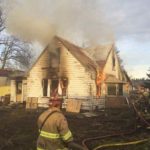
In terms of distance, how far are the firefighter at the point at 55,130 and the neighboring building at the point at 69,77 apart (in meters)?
20.6

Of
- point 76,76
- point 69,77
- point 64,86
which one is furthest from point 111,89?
point 64,86

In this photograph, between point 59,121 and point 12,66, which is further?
point 12,66

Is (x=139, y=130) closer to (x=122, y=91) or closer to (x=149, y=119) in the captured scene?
(x=149, y=119)

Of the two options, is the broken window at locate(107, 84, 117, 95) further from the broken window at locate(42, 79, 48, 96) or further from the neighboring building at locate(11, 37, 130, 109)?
the broken window at locate(42, 79, 48, 96)

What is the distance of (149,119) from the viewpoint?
14.7 meters

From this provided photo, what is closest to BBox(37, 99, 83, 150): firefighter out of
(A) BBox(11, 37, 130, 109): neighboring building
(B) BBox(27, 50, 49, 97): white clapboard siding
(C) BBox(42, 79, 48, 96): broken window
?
(A) BBox(11, 37, 130, 109): neighboring building

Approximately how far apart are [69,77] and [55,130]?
2340 centimetres

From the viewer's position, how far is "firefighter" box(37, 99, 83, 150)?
17.7 feet

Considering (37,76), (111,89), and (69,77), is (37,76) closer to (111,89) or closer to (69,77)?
(69,77)

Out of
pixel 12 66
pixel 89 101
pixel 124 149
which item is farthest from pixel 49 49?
pixel 12 66

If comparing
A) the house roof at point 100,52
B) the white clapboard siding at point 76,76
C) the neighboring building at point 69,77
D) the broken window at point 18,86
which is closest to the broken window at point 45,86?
the neighboring building at point 69,77

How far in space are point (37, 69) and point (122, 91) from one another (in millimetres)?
8515

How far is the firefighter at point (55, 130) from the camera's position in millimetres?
5387

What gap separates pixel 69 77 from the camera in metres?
28.8
